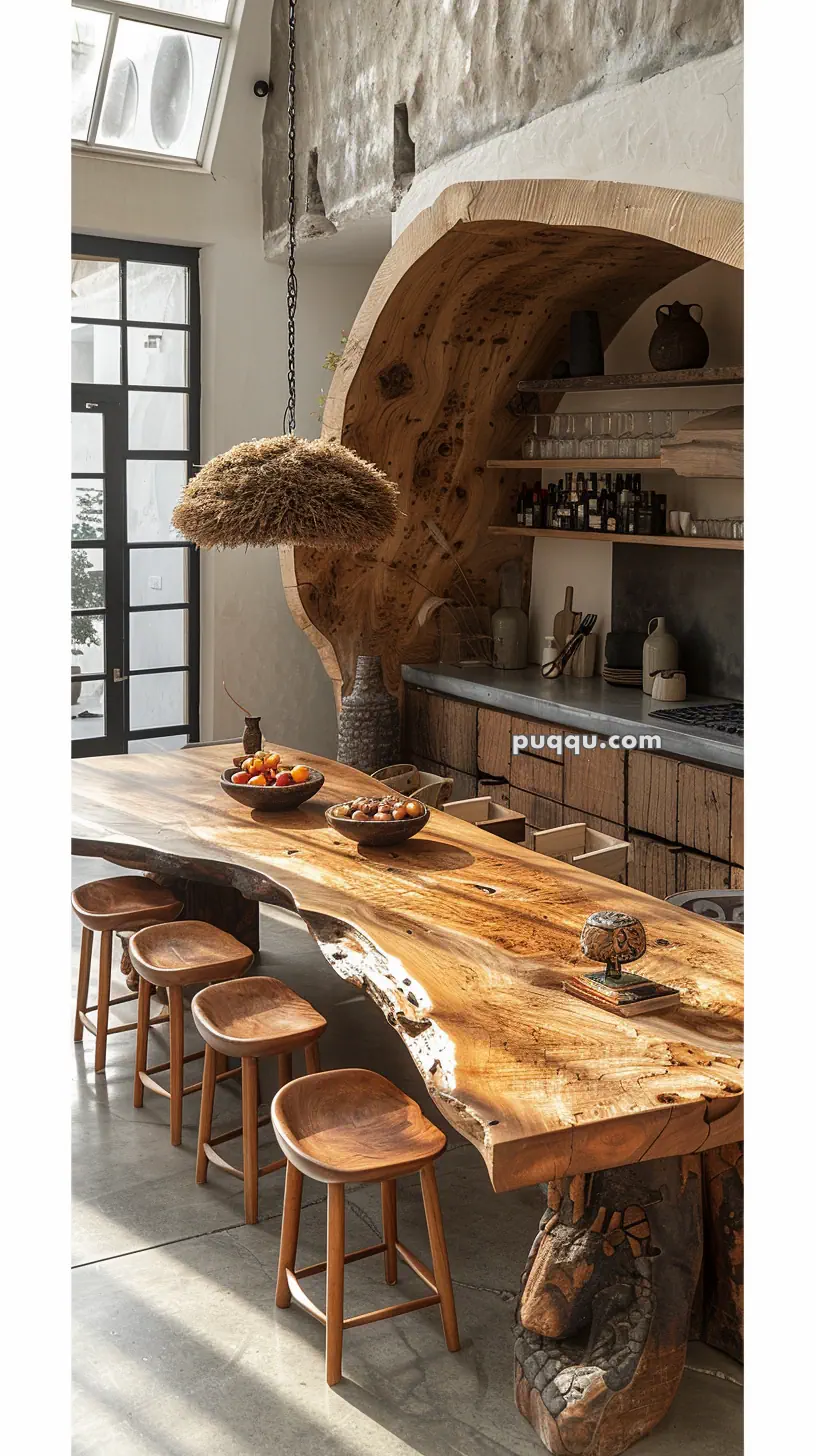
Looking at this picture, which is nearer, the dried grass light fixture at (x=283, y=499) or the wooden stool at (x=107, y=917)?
the dried grass light fixture at (x=283, y=499)

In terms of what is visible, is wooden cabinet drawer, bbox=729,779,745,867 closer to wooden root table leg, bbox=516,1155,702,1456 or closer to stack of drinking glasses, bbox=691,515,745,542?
stack of drinking glasses, bbox=691,515,745,542

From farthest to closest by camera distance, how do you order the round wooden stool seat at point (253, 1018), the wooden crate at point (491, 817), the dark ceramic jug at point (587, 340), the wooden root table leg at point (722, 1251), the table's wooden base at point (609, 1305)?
the dark ceramic jug at point (587, 340) → the wooden crate at point (491, 817) → the round wooden stool seat at point (253, 1018) → the wooden root table leg at point (722, 1251) → the table's wooden base at point (609, 1305)

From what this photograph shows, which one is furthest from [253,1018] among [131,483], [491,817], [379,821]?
[131,483]

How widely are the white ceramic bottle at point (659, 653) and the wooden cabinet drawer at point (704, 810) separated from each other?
3.08 feet

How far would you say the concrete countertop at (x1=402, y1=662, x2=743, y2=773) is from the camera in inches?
178

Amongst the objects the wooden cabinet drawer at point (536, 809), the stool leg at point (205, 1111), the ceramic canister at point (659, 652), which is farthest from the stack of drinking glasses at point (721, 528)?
the stool leg at point (205, 1111)

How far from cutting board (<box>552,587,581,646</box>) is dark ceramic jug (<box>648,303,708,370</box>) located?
1.34m

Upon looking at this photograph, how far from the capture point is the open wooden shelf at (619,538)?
16.2ft

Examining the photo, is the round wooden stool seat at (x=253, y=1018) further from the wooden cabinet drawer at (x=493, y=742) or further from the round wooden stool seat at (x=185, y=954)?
the wooden cabinet drawer at (x=493, y=742)

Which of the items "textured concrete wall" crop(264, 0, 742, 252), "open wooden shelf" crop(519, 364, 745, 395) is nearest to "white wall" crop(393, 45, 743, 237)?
"textured concrete wall" crop(264, 0, 742, 252)
